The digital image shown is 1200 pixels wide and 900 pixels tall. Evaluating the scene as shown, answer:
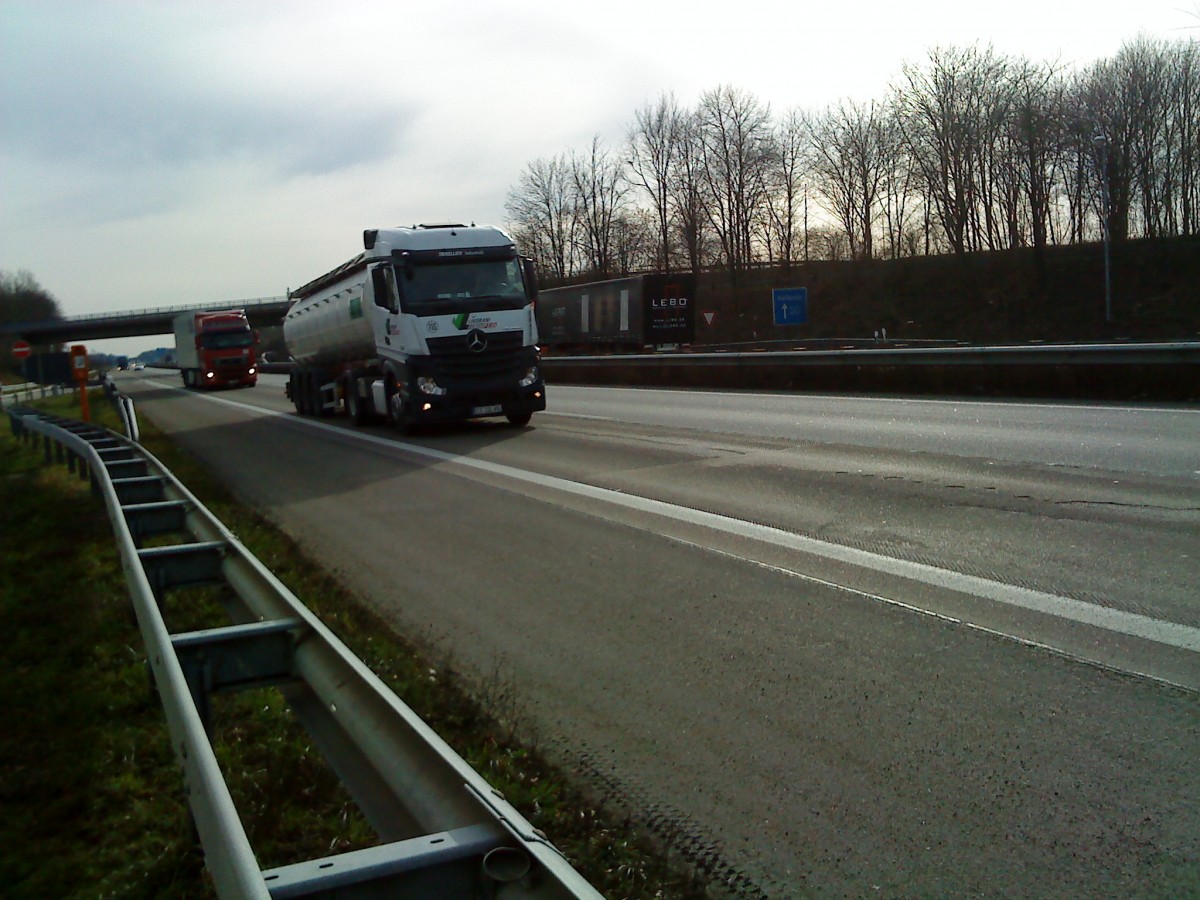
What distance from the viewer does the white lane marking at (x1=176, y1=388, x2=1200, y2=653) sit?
5.34m

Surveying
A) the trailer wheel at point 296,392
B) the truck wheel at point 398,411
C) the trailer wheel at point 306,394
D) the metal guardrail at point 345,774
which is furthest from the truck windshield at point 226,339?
the metal guardrail at point 345,774

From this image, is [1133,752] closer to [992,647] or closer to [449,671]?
[992,647]

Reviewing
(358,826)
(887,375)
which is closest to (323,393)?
(887,375)

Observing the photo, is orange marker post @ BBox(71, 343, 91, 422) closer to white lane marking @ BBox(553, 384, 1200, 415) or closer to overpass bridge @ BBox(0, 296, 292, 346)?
white lane marking @ BBox(553, 384, 1200, 415)

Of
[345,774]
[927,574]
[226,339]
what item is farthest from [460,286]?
[226,339]

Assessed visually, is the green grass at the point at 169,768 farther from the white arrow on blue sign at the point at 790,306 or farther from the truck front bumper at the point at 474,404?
the white arrow on blue sign at the point at 790,306

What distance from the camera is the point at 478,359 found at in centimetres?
1859

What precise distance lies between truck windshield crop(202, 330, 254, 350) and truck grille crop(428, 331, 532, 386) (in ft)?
122

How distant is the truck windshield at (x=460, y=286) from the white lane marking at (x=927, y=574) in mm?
6934

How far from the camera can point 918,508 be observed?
892cm

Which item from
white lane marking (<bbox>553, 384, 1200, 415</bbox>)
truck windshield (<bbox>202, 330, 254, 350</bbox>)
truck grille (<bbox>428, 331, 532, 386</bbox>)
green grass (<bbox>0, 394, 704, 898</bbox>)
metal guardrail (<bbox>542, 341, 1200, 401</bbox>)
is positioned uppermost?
truck windshield (<bbox>202, 330, 254, 350</bbox>)

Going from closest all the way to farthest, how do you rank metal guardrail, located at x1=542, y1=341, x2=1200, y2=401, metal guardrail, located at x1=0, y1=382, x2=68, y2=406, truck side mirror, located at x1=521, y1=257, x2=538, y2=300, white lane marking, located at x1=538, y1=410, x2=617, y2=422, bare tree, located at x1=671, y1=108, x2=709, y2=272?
metal guardrail, located at x1=542, y1=341, x2=1200, y2=401, truck side mirror, located at x1=521, y1=257, x2=538, y2=300, white lane marking, located at x1=538, y1=410, x2=617, y2=422, metal guardrail, located at x1=0, y1=382, x2=68, y2=406, bare tree, located at x1=671, y1=108, x2=709, y2=272

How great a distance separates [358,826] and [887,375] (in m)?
18.9

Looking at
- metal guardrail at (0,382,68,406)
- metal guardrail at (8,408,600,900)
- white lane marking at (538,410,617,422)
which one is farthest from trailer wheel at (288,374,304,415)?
metal guardrail at (0,382,68,406)
